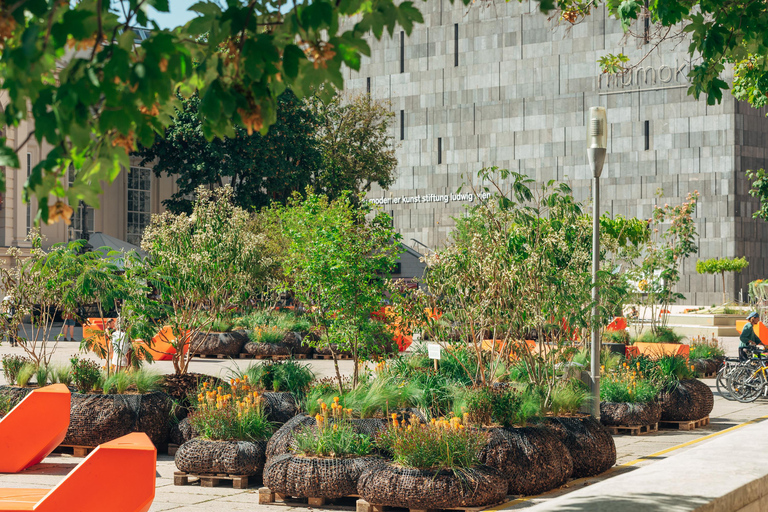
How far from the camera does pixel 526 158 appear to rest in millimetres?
70562

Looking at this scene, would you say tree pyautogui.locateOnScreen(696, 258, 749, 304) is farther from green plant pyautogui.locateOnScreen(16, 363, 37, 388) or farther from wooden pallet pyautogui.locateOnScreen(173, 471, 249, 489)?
wooden pallet pyautogui.locateOnScreen(173, 471, 249, 489)

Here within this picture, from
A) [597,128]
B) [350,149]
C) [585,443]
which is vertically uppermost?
[350,149]

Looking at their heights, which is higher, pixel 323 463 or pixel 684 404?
pixel 323 463

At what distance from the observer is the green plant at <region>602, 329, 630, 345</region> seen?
23328 mm

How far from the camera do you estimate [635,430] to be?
13.9 meters

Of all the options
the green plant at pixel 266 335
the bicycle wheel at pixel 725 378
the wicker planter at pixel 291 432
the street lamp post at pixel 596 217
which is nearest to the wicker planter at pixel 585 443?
the street lamp post at pixel 596 217

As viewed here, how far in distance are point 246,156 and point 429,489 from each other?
33.3m

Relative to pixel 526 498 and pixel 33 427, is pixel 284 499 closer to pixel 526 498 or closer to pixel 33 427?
pixel 526 498

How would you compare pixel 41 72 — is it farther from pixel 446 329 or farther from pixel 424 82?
pixel 424 82

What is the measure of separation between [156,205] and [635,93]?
35.0 metres

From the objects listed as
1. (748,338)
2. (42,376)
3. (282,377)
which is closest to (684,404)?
(748,338)

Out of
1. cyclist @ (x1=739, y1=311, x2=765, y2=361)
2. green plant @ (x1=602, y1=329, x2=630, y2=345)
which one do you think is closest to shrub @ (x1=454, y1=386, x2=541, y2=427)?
cyclist @ (x1=739, y1=311, x2=765, y2=361)

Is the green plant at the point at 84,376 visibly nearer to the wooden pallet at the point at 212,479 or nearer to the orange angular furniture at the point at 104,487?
the wooden pallet at the point at 212,479

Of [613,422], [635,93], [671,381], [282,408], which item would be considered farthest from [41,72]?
[635,93]
